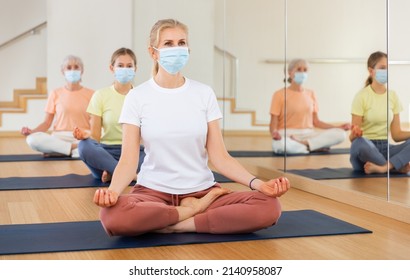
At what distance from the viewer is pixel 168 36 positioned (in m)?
3.27

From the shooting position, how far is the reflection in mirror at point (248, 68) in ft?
17.6

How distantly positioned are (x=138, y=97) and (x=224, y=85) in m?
3.36

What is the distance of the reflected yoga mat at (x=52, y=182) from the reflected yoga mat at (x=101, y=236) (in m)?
1.38

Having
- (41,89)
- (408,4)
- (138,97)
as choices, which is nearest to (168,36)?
(138,97)

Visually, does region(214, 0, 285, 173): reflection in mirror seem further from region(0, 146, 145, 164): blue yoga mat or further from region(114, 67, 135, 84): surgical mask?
region(0, 146, 145, 164): blue yoga mat

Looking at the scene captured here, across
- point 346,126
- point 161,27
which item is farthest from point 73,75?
point 161,27

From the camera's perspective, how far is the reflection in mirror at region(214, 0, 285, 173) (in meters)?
5.38

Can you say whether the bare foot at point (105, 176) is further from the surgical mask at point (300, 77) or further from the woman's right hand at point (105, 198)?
the woman's right hand at point (105, 198)

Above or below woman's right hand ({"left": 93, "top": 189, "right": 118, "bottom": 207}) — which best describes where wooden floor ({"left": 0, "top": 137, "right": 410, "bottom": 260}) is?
below

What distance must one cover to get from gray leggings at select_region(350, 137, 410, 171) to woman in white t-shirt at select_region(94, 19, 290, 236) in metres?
0.84

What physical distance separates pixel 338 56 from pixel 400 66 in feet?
2.10

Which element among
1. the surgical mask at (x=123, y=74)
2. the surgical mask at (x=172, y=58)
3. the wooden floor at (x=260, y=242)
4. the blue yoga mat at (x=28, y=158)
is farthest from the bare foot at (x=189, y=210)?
the blue yoga mat at (x=28, y=158)

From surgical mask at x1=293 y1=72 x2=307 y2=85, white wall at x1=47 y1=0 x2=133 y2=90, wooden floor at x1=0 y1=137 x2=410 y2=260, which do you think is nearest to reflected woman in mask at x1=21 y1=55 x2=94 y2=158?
wooden floor at x1=0 y1=137 x2=410 y2=260
